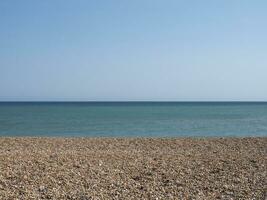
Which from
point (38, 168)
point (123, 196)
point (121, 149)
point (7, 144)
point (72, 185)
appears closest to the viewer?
point (123, 196)

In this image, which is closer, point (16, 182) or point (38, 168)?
point (16, 182)

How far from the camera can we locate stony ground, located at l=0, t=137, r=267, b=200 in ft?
34.3

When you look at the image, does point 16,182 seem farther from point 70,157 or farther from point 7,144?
point 7,144

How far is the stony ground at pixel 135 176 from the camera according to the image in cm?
1046

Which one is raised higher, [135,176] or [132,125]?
[135,176]

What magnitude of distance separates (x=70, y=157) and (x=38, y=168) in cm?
237

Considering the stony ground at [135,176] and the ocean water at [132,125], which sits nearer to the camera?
the stony ground at [135,176]

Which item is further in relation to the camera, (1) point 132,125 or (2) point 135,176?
(1) point 132,125

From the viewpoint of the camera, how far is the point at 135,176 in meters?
12.2

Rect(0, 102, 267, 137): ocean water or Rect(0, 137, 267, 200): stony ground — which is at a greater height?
Rect(0, 137, 267, 200): stony ground

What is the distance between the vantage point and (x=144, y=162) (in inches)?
572

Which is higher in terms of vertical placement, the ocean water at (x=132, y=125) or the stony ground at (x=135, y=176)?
the stony ground at (x=135, y=176)

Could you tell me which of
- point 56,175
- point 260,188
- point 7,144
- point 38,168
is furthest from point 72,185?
point 7,144

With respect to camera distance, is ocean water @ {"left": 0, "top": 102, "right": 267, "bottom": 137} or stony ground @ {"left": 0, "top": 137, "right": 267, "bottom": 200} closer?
stony ground @ {"left": 0, "top": 137, "right": 267, "bottom": 200}
